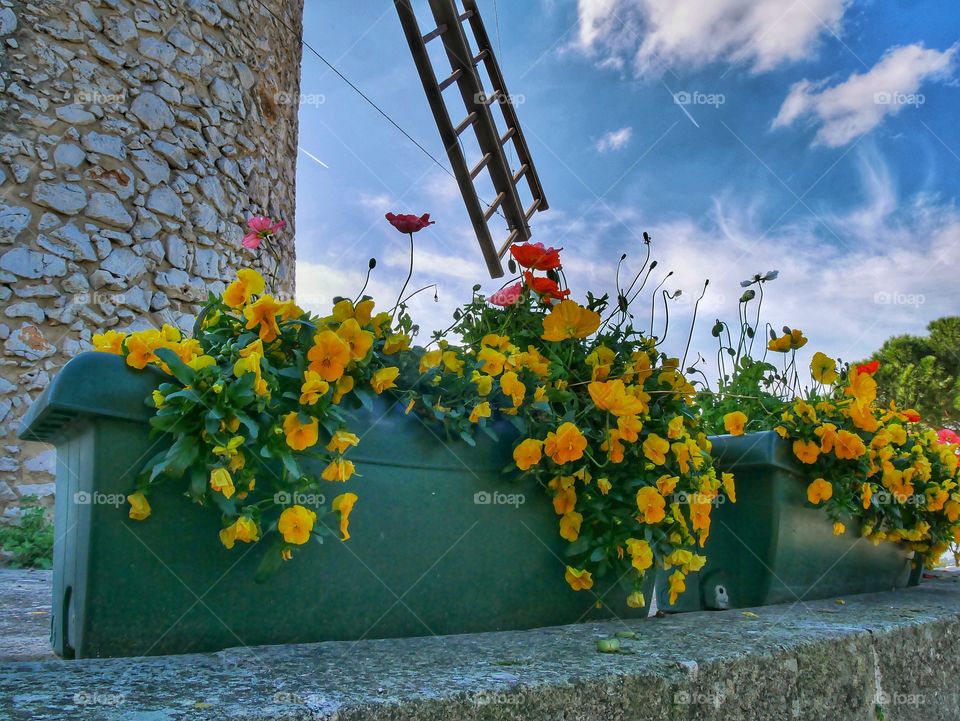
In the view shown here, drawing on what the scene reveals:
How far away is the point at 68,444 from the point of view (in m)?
0.97

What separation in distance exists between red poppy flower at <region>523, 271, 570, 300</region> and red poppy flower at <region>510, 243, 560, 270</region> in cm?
2

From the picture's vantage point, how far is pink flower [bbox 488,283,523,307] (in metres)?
1.28

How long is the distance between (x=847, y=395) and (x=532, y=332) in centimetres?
81

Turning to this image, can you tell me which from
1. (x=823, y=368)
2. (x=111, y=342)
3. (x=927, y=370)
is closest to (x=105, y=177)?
(x=111, y=342)

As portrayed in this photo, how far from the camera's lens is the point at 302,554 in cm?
94

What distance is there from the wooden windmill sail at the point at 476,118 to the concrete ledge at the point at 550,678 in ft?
17.0

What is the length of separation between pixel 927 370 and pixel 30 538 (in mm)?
9247

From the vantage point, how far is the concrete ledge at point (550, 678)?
0.67 meters

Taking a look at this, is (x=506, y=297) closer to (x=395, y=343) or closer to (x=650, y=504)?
(x=395, y=343)

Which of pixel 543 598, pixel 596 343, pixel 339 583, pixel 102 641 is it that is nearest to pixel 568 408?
pixel 596 343

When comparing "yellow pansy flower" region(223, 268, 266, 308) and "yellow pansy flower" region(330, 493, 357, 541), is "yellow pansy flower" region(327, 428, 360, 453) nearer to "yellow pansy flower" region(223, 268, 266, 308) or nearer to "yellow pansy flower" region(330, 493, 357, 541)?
"yellow pansy flower" region(330, 493, 357, 541)

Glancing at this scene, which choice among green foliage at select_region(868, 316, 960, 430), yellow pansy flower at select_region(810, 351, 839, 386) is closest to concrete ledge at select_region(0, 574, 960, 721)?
yellow pansy flower at select_region(810, 351, 839, 386)

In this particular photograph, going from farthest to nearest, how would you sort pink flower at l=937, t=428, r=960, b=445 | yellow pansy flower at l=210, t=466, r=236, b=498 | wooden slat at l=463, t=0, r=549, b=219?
wooden slat at l=463, t=0, r=549, b=219, pink flower at l=937, t=428, r=960, b=445, yellow pansy flower at l=210, t=466, r=236, b=498

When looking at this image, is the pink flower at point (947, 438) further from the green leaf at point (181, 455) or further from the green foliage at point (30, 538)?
the green foliage at point (30, 538)
